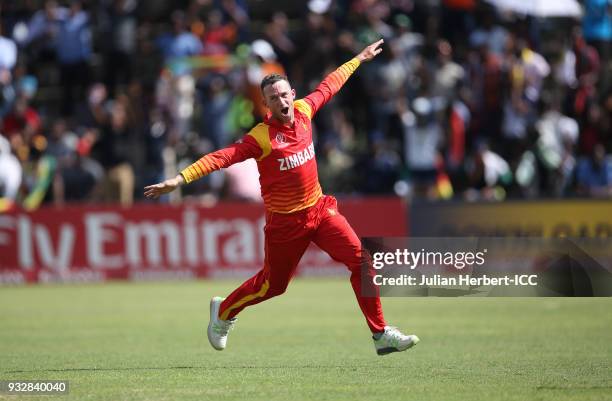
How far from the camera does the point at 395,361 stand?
11367mm

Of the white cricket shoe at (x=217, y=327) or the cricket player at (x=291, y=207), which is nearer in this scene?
the cricket player at (x=291, y=207)

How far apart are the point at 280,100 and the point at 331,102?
542 inches

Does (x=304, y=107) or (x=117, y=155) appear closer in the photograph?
(x=304, y=107)

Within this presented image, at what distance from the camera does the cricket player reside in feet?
34.4

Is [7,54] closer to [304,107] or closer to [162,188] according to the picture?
[304,107]

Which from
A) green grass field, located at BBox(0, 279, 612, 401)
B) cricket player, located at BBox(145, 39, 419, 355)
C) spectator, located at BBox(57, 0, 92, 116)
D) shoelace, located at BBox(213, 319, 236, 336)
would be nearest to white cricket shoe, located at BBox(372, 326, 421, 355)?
cricket player, located at BBox(145, 39, 419, 355)

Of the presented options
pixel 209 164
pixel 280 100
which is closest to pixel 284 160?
pixel 280 100

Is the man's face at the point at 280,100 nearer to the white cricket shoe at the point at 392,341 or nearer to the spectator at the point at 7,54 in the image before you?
the white cricket shoe at the point at 392,341

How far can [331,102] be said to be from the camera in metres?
24.2

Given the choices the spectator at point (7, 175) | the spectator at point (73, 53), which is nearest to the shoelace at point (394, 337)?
the spectator at point (7, 175)

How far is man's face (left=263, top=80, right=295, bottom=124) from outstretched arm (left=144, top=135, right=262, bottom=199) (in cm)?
35

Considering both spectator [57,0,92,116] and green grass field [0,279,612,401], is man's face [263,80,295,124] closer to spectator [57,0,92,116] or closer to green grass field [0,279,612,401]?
green grass field [0,279,612,401]

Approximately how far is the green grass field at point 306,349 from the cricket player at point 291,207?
0.67m

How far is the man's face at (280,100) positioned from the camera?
10.5 metres
